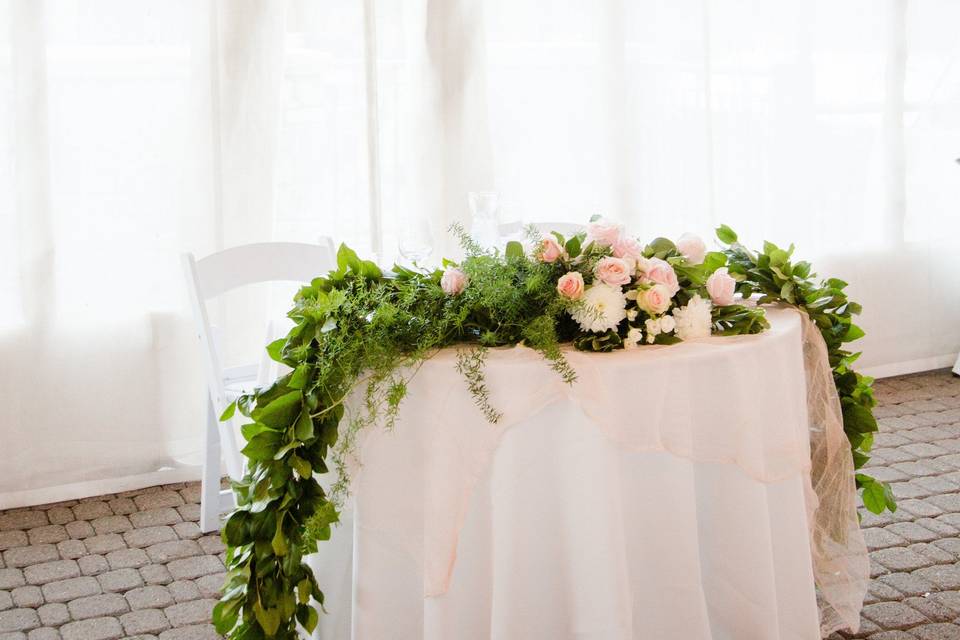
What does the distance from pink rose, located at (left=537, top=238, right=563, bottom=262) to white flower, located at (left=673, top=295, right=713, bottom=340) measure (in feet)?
0.98

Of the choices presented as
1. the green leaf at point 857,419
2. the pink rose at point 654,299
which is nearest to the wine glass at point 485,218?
the pink rose at point 654,299

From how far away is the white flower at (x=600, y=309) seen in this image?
2.30 metres

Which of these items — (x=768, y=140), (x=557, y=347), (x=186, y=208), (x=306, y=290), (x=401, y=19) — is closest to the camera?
(x=557, y=347)

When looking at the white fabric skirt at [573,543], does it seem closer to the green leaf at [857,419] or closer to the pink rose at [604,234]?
the pink rose at [604,234]

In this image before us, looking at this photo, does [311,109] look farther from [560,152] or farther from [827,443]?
[827,443]

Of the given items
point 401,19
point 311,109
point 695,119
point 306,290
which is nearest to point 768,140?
point 695,119

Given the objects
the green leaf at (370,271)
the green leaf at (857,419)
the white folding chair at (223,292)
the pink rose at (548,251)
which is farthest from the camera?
the white folding chair at (223,292)

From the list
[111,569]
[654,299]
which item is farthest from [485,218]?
[111,569]

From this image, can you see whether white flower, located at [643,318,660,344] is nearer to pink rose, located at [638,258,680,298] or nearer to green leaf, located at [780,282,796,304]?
pink rose, located at [638,258,680,298]

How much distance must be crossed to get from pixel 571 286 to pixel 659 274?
0.74 feet

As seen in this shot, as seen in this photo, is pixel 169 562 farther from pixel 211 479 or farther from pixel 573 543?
pixel 573 543

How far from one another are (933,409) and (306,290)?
12.1 feet

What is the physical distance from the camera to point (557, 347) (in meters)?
2.26

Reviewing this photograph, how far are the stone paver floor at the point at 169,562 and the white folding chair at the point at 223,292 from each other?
21 cm
